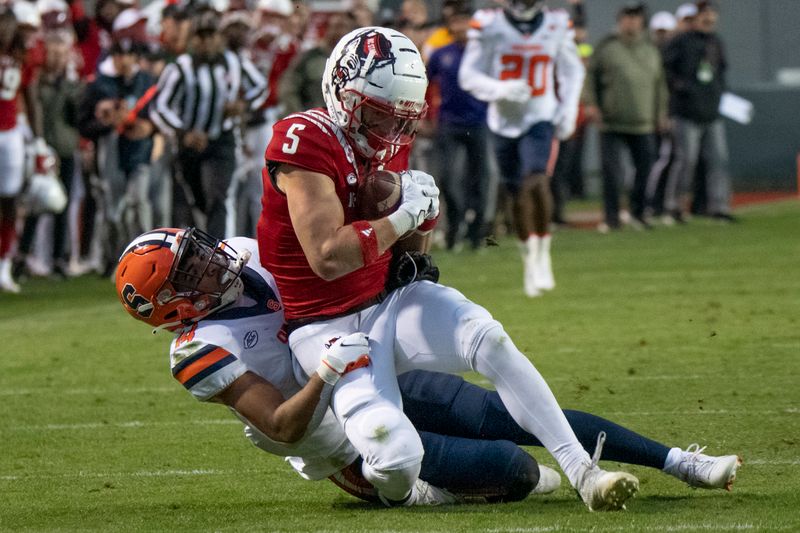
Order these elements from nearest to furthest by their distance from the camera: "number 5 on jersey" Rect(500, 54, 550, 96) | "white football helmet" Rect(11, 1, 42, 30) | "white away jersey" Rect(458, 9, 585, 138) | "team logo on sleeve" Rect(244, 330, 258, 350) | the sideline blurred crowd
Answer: "team logo on sleeve" Rect(244, 330, 258, 350)
"white away jersey" Rect(458, 9, 585, 138)
"number 5 on jersey" Rect(500, 54, 550, 96)
the sideline blurred crowd
"white football helmet" Rect(11, 1, 42, 30)

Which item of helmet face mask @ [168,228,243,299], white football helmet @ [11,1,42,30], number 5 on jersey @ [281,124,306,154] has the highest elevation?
number 5 on jersey @ [281,124,306,154]

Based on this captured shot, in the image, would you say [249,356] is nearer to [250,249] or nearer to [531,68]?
[250,249]

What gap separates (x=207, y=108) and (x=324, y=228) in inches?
269

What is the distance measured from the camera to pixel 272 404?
448 cm

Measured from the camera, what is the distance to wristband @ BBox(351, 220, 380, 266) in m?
4.38

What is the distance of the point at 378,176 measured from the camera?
4.64m

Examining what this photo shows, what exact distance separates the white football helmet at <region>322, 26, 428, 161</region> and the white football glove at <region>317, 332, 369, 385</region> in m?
0.64

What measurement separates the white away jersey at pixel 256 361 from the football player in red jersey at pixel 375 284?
0.30 ft

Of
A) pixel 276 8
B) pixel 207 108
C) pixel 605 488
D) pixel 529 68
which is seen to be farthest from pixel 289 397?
pixel 276 8

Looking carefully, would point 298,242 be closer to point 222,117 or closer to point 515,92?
point 515,92

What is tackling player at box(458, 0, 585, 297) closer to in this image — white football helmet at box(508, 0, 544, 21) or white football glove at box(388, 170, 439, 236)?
white football helmet at box(508, 0, 544, 21)

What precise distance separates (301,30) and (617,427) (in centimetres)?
1065

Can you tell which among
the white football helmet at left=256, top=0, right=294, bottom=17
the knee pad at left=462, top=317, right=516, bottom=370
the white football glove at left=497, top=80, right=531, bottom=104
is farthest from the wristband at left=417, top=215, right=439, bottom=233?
the white football helmet at left=256, top=0, right=294, bottom=17

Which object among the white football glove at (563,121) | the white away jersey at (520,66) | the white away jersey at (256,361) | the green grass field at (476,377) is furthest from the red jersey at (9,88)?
the white away jersey at (256,361)
